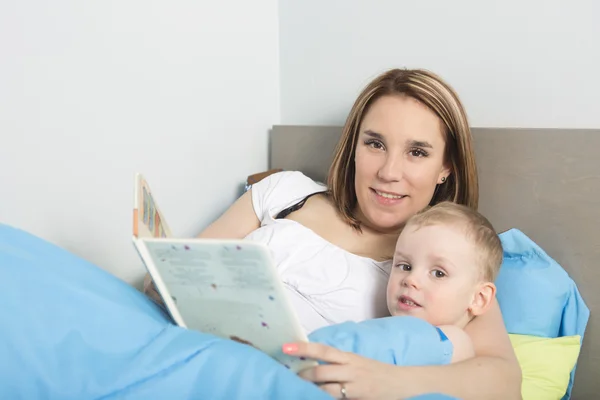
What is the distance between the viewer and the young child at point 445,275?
3.46 feet

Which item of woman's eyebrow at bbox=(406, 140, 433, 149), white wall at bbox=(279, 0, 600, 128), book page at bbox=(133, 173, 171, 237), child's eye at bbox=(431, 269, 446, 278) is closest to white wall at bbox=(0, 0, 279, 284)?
white wall at bbox=(279, 0, 600, 128)

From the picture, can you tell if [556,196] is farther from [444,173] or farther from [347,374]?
[347,374]

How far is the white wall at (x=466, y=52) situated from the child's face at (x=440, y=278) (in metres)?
0.47

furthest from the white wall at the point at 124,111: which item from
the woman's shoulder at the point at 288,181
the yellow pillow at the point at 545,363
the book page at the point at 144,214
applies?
the yellow pillow at the point at 545,363

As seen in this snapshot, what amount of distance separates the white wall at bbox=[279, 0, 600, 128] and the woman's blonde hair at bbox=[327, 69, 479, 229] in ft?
0.59

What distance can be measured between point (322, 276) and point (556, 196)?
54cm

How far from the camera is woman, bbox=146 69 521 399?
1224mm

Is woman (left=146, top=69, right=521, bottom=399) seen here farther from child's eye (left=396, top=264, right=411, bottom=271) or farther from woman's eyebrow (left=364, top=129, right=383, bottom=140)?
child's eye (left=396, top=264, right=411, bottom=271)

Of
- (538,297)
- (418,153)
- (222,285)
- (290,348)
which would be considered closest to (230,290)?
(222,285)

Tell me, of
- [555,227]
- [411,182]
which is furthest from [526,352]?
[411,182]

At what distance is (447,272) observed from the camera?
1.09 meters

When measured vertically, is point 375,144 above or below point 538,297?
above

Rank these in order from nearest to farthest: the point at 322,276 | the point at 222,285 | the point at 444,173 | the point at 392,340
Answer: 1. the point at 222,285
2. the point at 392,340
3. the point at 322,276
4. the point at 444,173

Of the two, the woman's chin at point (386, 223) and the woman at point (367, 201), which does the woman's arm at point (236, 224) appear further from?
the woman's chin at point (386, 223)
